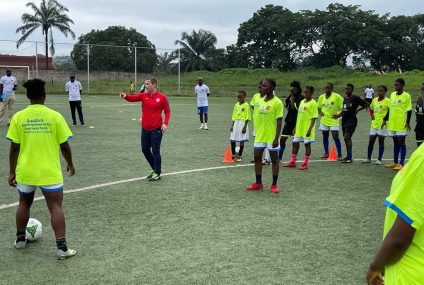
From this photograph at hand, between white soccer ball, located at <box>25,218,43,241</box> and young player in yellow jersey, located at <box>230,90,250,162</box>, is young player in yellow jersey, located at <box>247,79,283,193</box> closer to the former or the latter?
young player in yellow jersey, located at <box>230,90,250,162</box>

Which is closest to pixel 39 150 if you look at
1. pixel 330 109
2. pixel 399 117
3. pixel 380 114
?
pixel 330 109

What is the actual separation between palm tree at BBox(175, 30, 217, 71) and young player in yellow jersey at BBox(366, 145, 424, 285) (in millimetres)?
66887

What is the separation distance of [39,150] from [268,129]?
417cm

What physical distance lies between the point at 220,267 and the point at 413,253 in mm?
2820

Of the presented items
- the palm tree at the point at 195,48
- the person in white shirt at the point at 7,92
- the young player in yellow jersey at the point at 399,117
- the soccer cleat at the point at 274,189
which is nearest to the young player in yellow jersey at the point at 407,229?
the soccer cleat at the point at 274,189

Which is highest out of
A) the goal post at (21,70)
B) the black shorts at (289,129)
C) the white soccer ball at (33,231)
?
the goal post at (21,70)

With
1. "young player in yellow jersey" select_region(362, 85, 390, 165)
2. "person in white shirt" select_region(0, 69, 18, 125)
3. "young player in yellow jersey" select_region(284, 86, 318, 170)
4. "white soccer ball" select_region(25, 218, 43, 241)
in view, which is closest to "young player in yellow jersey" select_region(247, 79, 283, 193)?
"young player in yellow jersey" select_region(284, 86, 318, 170)

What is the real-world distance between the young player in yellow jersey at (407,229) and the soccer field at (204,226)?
2.37 m

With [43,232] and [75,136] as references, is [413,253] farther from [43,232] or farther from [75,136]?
[75,136]

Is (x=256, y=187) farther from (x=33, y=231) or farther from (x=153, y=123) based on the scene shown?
(x=33, y=231)

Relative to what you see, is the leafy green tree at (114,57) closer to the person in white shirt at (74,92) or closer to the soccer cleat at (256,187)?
the person in white shirt at (74,92)

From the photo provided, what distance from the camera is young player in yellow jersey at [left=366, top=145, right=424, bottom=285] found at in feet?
6.09

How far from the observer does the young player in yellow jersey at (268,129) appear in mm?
7711

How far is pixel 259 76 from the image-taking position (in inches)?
2202
